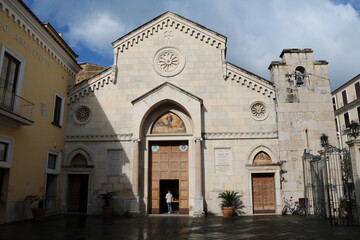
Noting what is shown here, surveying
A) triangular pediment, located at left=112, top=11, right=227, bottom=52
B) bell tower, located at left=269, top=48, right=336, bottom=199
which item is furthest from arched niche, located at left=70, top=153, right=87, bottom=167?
bell tower, located at left=269, top=48, right=336, bottom=199

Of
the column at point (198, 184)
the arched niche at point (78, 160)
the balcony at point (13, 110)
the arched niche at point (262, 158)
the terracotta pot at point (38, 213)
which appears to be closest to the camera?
the balcony at point (13, 110)

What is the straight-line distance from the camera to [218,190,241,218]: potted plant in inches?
619

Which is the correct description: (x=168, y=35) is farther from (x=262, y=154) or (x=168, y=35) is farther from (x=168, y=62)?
(x=262, y=154)

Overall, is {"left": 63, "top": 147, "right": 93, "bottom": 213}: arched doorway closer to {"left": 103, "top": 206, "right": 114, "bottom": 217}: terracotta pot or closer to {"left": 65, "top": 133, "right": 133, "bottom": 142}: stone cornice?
{"left": 65, "top": 133, "right": 133, "bottom": 142}: stone cornice

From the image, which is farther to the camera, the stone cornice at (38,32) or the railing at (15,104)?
the stone cornice at (38,32)

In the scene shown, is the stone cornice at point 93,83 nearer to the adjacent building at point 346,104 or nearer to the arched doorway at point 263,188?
the arched doorway at point 263,188

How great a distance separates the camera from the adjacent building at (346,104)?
34.2 m

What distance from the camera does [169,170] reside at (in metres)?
17.8

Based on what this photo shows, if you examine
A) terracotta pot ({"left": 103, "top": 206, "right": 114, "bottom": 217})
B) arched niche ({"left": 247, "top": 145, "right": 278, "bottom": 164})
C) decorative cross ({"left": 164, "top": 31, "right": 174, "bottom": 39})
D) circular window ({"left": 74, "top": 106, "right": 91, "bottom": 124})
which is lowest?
terracotta pot ({"left": 103, "top": 206, "right": 114, "bottom": 217})

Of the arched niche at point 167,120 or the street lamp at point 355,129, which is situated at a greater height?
the arched niche at point 167,120

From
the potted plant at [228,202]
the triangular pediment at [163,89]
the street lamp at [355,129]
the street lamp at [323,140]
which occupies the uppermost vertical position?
the triangular pediment at [163,89]

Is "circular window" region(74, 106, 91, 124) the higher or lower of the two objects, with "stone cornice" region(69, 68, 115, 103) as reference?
lower

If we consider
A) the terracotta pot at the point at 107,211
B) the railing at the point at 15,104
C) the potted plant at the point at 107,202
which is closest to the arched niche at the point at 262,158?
the potted plant at the point at 107,202

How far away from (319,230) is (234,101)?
8.85 metres
